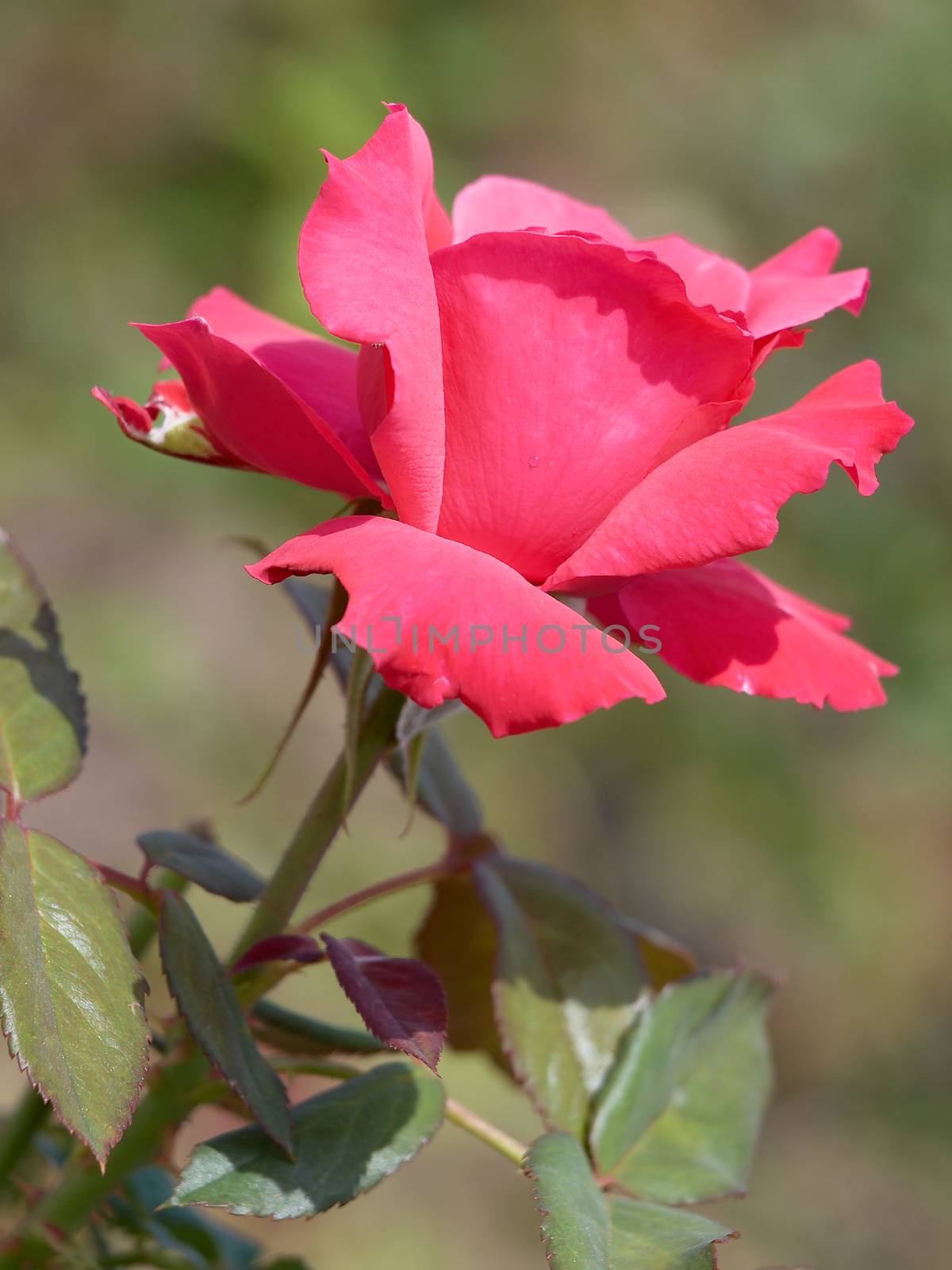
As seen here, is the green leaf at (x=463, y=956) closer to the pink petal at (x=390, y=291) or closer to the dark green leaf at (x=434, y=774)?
the dark green leaf at (x=434, y=774)

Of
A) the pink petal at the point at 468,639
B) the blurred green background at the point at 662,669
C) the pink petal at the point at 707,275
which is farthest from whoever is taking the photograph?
the blurred green background at the point at 662,669

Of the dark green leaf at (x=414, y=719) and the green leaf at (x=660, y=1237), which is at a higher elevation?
the dark green leaf at (x=414, y=719)

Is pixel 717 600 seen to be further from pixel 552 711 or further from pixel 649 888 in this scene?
pixel 649 888

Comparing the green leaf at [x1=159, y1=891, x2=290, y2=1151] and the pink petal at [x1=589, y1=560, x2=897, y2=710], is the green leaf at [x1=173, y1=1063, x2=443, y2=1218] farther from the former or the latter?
the pink petal at [x1=589, y1=560, x2=897, y2=710]

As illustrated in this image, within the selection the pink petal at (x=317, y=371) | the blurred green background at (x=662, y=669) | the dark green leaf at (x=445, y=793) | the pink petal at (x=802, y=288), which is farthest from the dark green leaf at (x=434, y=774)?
the blurred green background at (x=662, y=669)

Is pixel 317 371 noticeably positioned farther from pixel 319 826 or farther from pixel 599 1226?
pixel 599 1226

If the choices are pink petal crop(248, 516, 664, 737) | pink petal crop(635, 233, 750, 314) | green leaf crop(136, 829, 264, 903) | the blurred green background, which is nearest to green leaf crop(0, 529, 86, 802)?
green leaf crop(136, 829, 264, 903)

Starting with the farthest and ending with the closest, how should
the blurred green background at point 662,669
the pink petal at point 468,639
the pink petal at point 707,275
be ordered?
the blurred green background at point 662,669 < the pink petal at point 707,275 < the pink petal at point 468,639
